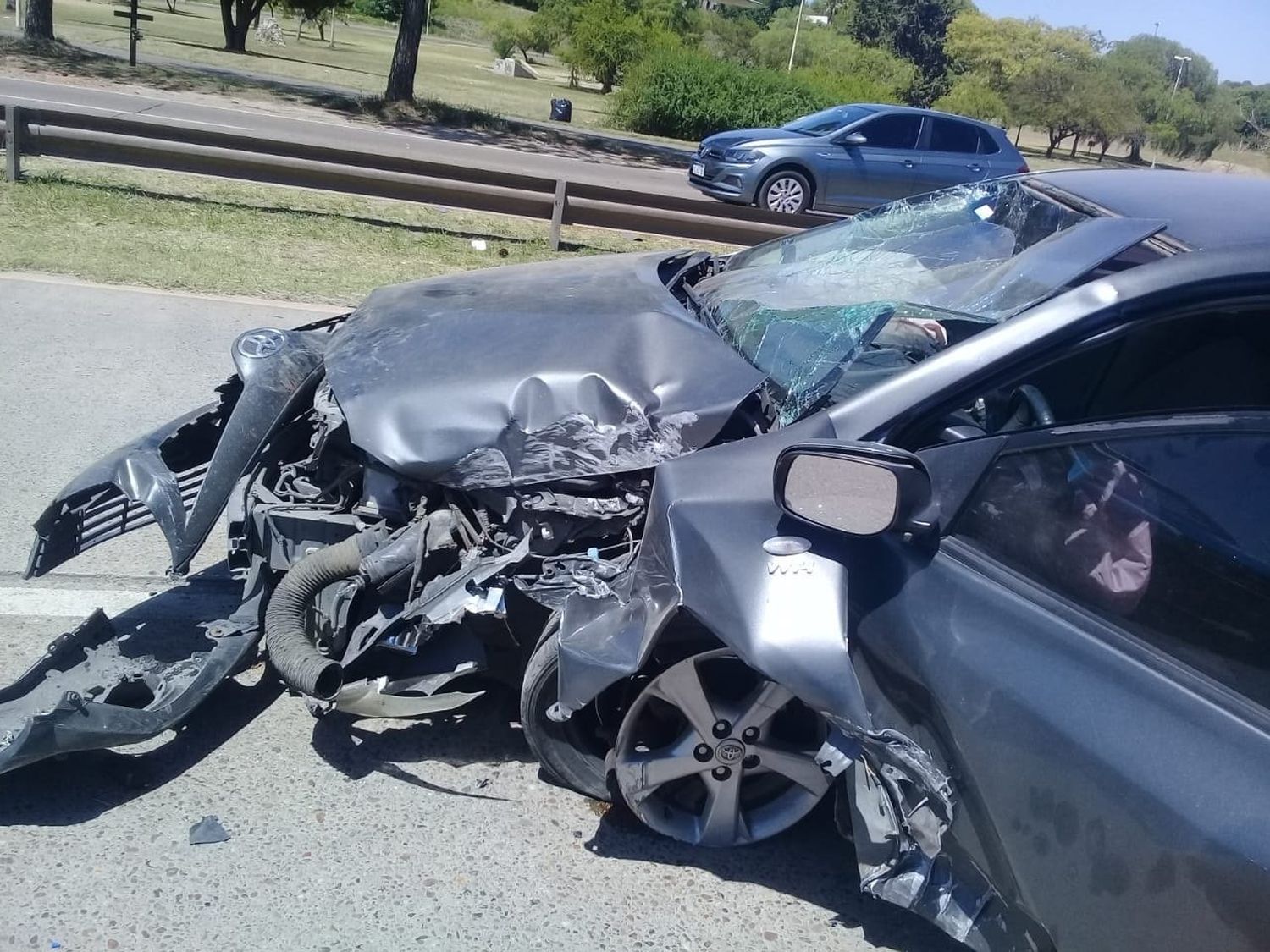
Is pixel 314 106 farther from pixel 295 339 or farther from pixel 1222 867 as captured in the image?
pixel 1222 867

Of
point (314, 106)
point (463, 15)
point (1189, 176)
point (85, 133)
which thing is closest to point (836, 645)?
point (1189, 176)

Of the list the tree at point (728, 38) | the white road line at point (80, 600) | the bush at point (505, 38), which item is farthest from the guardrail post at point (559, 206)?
the bush at point (505, 38)

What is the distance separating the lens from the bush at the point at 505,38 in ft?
167

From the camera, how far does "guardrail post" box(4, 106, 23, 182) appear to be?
10711 millimetres

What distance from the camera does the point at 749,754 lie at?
2980mm

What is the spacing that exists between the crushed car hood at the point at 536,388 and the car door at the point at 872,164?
44.3 ft

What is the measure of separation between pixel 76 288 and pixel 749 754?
23.2 feet

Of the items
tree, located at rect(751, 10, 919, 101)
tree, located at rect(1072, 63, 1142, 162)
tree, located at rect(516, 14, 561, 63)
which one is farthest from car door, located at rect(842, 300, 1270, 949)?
tree, located at rect(1072, 63, 1142, 162)

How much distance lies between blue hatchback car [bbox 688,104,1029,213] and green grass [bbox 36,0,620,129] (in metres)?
15.2

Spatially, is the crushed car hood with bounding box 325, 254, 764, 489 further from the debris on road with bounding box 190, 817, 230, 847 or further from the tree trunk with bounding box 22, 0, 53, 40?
the tree trunk with bounding box 22, 0, 53, 40

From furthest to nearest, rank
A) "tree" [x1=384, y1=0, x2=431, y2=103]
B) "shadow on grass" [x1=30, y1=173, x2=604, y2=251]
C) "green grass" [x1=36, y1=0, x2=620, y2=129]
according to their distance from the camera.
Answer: "green grass" [x1=36, y1=0, x2=620, y2=129] < "tree" [x1=384, y1=0, x2=431, y2=103] < "shadow on grass" [x1=30, y1=173, x2=604, y2=251]

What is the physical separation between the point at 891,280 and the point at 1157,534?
1.47 meters

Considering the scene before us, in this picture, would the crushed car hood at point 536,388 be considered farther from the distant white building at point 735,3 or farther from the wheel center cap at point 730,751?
the distant white building at point 735,3

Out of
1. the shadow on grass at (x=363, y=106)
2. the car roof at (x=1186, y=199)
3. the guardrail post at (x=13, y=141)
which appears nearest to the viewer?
the car roof at (x=1186, y=199)
